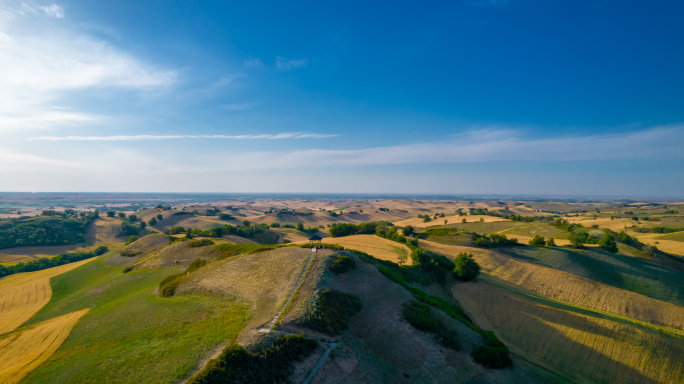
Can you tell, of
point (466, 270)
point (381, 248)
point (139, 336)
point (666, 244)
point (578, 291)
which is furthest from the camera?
point (666, 244)

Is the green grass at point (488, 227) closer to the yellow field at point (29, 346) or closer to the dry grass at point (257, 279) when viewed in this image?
the dry grass at point (257, 279)

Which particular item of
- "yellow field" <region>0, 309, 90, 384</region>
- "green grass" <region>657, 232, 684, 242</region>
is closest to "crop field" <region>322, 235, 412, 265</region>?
"yellow field" <region>0, 309, 90, 384</region>

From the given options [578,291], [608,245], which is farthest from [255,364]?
[608,245]

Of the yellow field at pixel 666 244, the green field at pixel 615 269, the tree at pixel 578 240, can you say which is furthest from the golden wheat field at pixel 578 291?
the yellow field at pixel 666 244

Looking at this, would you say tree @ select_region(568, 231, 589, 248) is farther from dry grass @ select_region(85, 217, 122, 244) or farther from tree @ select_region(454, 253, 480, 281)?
dry grass @ select_region(85, 217, 122, 244)

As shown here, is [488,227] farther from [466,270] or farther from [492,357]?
[492,357]

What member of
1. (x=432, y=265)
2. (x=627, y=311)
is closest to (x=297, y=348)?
(x=432, y=265)
